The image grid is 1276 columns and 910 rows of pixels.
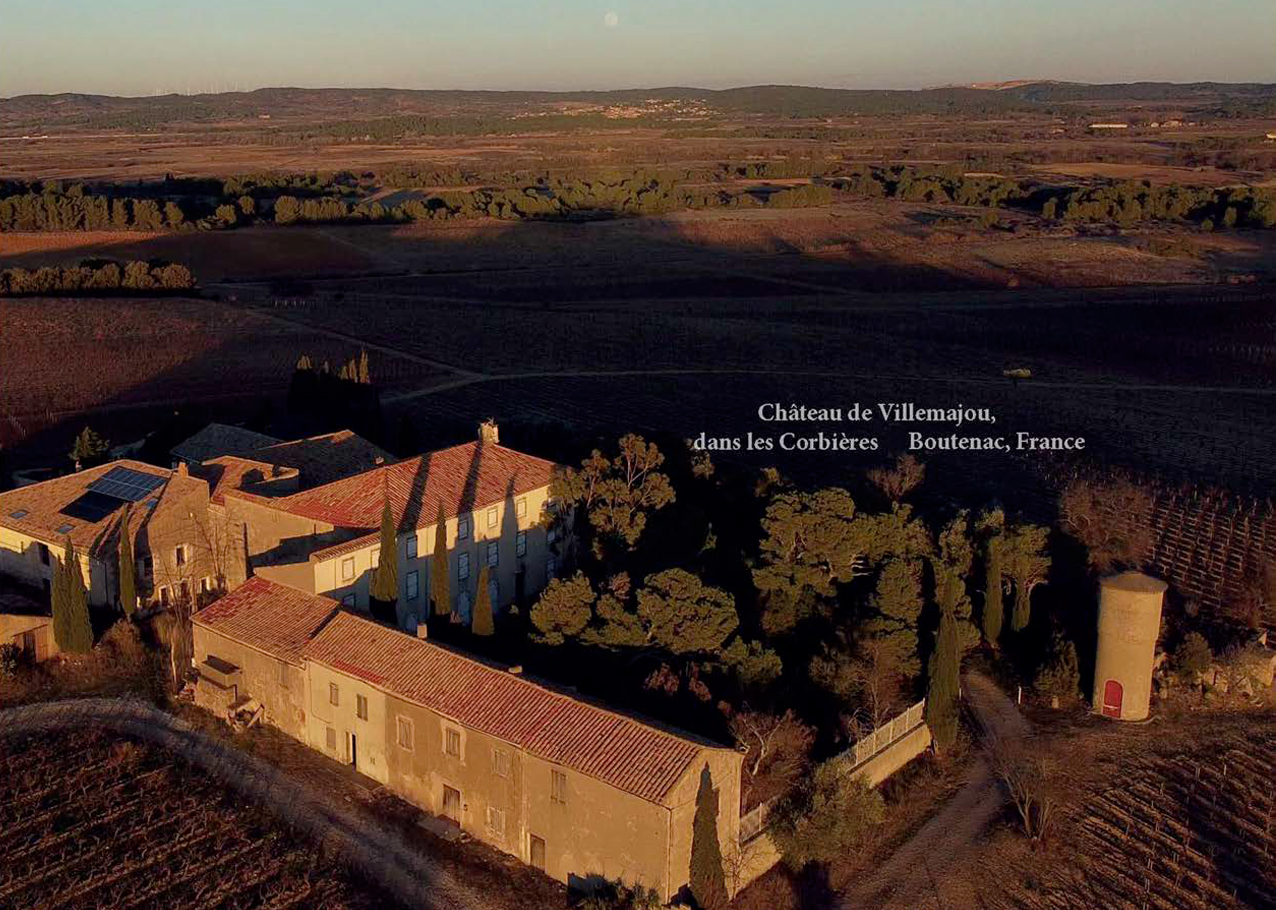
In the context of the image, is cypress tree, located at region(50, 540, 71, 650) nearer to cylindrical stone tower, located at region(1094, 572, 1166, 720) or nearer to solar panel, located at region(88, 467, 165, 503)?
solar panel, located at region(88, 467, 165, 503)

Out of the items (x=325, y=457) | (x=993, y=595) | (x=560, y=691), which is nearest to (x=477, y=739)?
(x=560, y=691)

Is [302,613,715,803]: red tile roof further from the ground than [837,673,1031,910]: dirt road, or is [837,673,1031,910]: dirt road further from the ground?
[302,613,715,803]: red tile roof

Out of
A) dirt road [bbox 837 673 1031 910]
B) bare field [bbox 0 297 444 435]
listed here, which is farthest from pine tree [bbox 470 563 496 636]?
bare field [bbox 0 297 444 435]

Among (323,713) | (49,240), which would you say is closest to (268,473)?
(323,713)

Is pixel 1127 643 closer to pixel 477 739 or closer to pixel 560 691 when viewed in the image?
pixel 560 691

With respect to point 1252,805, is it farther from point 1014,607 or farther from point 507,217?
point 507,217
